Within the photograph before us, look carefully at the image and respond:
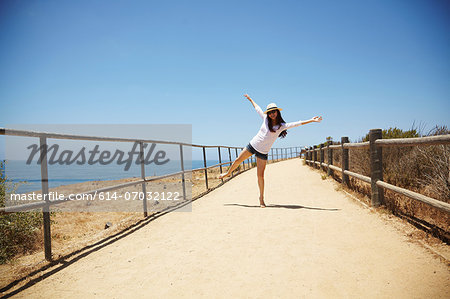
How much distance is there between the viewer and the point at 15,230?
4.39 meters

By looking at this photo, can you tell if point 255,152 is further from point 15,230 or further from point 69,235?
point 15,230

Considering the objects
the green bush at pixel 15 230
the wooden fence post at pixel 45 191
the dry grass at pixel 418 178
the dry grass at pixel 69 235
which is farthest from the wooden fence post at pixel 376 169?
the green bush at pixel 15 230

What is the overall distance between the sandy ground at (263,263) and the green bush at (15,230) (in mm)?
2345

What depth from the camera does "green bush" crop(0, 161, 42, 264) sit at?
416 cm

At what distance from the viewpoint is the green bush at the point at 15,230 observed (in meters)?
4.16

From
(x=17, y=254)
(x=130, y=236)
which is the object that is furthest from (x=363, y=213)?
(x=17, y=254)

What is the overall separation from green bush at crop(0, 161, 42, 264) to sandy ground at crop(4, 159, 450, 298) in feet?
7.69

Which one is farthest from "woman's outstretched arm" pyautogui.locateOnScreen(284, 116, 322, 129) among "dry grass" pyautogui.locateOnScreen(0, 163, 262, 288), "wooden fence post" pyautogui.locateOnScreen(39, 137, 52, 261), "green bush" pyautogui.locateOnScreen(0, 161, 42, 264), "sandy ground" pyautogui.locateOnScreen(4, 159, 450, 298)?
"green bush" pyautogui.locateOnScreen(0, 161, 42, 264)

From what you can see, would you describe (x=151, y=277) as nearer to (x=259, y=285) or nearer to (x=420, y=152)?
(x=259, y=285)

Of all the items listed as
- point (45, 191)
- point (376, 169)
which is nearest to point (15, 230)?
point (45, 191)

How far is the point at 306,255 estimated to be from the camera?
256 centimetres

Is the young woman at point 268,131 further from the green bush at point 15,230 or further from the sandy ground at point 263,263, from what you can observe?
the green bush at point 15,230

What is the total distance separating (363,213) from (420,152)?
2732 mm

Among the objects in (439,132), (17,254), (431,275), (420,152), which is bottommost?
(17,254)
